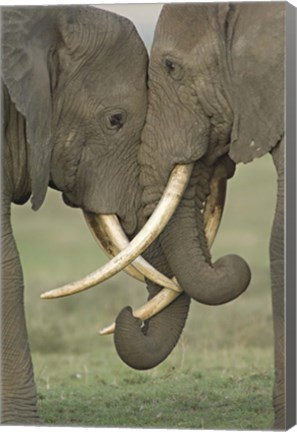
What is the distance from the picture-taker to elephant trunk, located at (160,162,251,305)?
8727 mm

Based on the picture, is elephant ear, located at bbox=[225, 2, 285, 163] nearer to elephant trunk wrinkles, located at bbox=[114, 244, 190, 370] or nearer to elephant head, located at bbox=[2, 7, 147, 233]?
elephant head, located at bbox=[2, 7, 147, 233]

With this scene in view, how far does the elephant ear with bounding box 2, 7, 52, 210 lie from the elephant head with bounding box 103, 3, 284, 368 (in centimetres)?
37

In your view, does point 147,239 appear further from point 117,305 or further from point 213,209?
point 117,305

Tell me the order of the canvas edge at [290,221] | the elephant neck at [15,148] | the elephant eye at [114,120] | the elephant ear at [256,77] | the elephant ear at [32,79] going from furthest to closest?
the elephant eye at [114,120]
the elephant neck at [15,148]
the elephant ear at [32,79]
the elephant ear at [256,77]
the canvas edge at [290,221]

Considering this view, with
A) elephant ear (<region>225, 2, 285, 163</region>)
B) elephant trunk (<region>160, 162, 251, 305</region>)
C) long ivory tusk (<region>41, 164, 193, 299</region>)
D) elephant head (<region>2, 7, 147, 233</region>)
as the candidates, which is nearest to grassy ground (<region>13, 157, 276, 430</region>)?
elephant trunk (<region>160, 162, 251, 305</region>)

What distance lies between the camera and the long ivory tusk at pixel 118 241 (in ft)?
29.1

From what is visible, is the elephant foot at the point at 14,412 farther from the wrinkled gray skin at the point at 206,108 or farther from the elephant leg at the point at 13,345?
the wrinkled gray skin at the point at 206,108

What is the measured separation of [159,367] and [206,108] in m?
2.07

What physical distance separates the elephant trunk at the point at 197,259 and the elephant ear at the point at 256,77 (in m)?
0.32

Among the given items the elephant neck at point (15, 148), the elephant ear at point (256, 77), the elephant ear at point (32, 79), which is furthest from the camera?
the elephant neck at point (15, 148)

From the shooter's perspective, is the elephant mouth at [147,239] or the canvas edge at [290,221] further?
the elephant mouth at [147,239]

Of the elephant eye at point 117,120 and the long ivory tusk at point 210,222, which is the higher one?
the elephant eye at point 117,120

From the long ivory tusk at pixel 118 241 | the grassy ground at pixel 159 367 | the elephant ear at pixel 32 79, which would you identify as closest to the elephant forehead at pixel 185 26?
the elephant ear at pixel 32 79

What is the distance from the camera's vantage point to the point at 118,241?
8852mm
